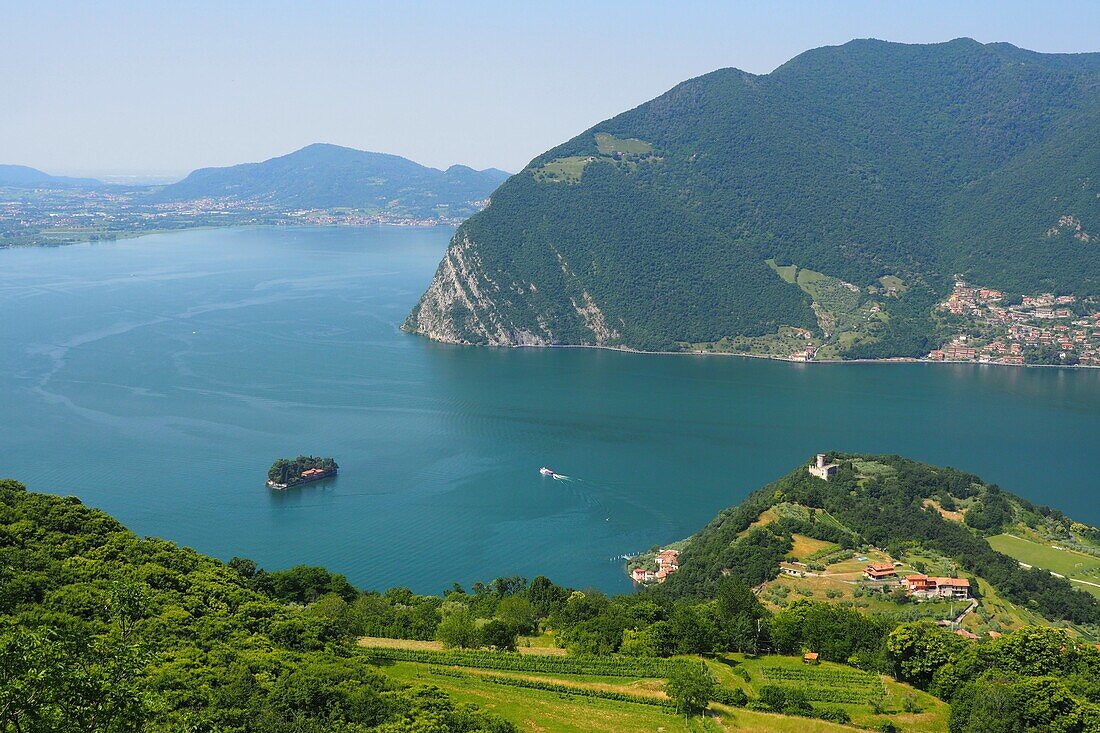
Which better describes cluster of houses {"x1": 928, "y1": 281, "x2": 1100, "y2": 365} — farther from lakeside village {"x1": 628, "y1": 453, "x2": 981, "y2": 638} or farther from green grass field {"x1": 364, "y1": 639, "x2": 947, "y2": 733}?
green grass field {"x1": 364, "y1": 639, "x2": 947, "y2": 733}

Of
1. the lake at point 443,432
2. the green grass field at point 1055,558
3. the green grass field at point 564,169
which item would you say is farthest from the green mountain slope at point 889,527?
the green grass field at point 564,169

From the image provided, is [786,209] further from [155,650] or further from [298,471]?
[155,650]

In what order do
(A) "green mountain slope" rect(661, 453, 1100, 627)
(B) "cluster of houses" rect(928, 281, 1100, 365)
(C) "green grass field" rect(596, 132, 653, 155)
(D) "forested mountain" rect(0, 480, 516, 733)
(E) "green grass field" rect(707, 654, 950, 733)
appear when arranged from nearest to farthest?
(D) "forested mountain" rect(0, 480, 516, 733) < (E) "green grass field" rect(707, 654, 950, 733) < (A) "green mountain slope" rect(661, 453, 1100, 627) < (B) "cluster of houses" rect(928, 281, 1100, 365) < (C) "green grass field" rect(596, 132, 653, 155)

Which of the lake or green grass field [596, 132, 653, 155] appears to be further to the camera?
green grass field [596, 132, 653, 155]

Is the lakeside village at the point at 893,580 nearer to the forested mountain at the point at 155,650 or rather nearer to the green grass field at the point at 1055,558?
the green grass field at the point at 1055,558

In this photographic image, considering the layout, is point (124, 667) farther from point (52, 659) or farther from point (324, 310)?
point (324, 310)

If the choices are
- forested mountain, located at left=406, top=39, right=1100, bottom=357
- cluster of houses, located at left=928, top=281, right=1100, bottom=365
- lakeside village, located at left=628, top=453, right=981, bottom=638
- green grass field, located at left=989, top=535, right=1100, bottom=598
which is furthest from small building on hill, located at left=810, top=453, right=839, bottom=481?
cluster of houses, located at left=928, top=281, right=1100, bottom=365

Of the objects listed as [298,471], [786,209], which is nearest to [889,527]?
[298,471]
